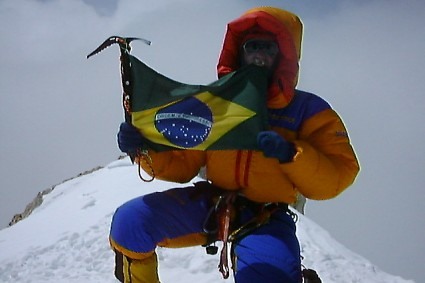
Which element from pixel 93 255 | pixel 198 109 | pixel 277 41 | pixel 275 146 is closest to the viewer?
pixel 275 146

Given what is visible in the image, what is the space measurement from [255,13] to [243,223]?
1393mm

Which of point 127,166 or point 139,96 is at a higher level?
point 139,96

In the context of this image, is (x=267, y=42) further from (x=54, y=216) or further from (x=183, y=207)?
(x=54, y=216)

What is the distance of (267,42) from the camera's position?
365 cm

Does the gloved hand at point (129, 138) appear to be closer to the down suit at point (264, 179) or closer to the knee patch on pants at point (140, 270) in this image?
the down suit at point (264, 179)

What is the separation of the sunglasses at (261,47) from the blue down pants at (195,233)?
0.99m

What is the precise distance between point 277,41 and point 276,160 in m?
0.82

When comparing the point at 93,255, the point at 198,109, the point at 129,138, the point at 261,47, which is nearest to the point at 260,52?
the point at 261,47

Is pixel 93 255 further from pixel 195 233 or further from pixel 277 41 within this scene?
pixel 277 41

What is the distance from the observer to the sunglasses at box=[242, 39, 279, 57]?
3.63 m

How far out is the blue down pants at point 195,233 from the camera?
10.4 feet

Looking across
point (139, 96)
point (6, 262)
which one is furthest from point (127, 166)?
point (139, 96)

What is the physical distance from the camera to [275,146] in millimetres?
3055

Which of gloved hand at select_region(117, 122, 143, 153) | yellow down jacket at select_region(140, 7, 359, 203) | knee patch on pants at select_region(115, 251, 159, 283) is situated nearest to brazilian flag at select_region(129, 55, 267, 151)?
gloved hand at select_region(117, 122, 143, 153)
